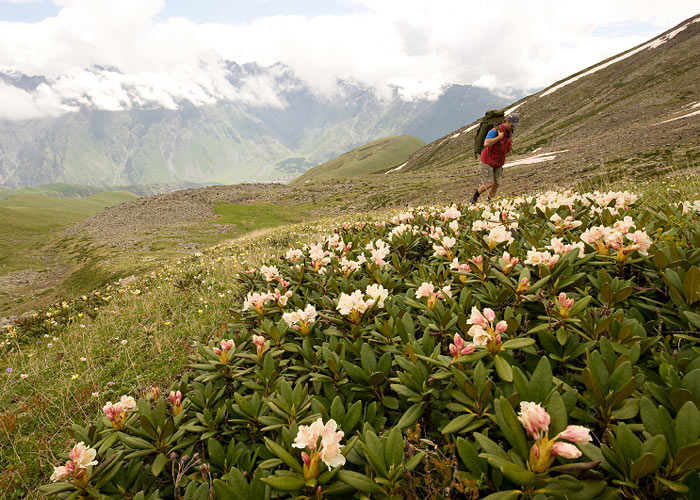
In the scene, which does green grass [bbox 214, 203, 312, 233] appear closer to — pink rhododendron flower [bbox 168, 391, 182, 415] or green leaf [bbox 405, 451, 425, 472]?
pink rhododendron flower [bbox 168, 391, 182, 415]

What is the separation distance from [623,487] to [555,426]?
259 millimetres

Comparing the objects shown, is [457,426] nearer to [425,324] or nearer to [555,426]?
[555,426]

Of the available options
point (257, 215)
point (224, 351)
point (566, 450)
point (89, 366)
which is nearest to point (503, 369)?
point (566, 450)

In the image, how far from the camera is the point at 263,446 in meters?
1.79

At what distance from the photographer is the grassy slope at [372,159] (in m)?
140

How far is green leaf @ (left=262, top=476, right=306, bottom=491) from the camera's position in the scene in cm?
131

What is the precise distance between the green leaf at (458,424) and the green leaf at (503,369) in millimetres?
248

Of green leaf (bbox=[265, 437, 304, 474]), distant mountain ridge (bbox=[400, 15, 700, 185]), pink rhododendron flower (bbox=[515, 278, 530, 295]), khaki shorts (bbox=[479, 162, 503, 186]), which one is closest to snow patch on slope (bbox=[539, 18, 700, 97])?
distant mountain ridge (bbox=[400, 15, 700, 185])

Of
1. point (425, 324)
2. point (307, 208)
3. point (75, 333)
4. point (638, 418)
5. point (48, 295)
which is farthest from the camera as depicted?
point (307, 208)

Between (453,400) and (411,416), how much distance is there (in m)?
0.27

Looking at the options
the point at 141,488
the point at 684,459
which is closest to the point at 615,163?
the point at 684,459

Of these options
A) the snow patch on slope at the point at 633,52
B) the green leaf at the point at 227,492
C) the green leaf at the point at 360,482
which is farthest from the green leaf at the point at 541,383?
the snow patch on slope at the point at 633,52

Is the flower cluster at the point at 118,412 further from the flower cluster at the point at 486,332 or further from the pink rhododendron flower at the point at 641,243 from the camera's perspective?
the pink rhododendron flower at the point at 641,243

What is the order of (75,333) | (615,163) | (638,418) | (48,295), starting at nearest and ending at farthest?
(638,418) < (75,333) < (615,163) < (48,295)
